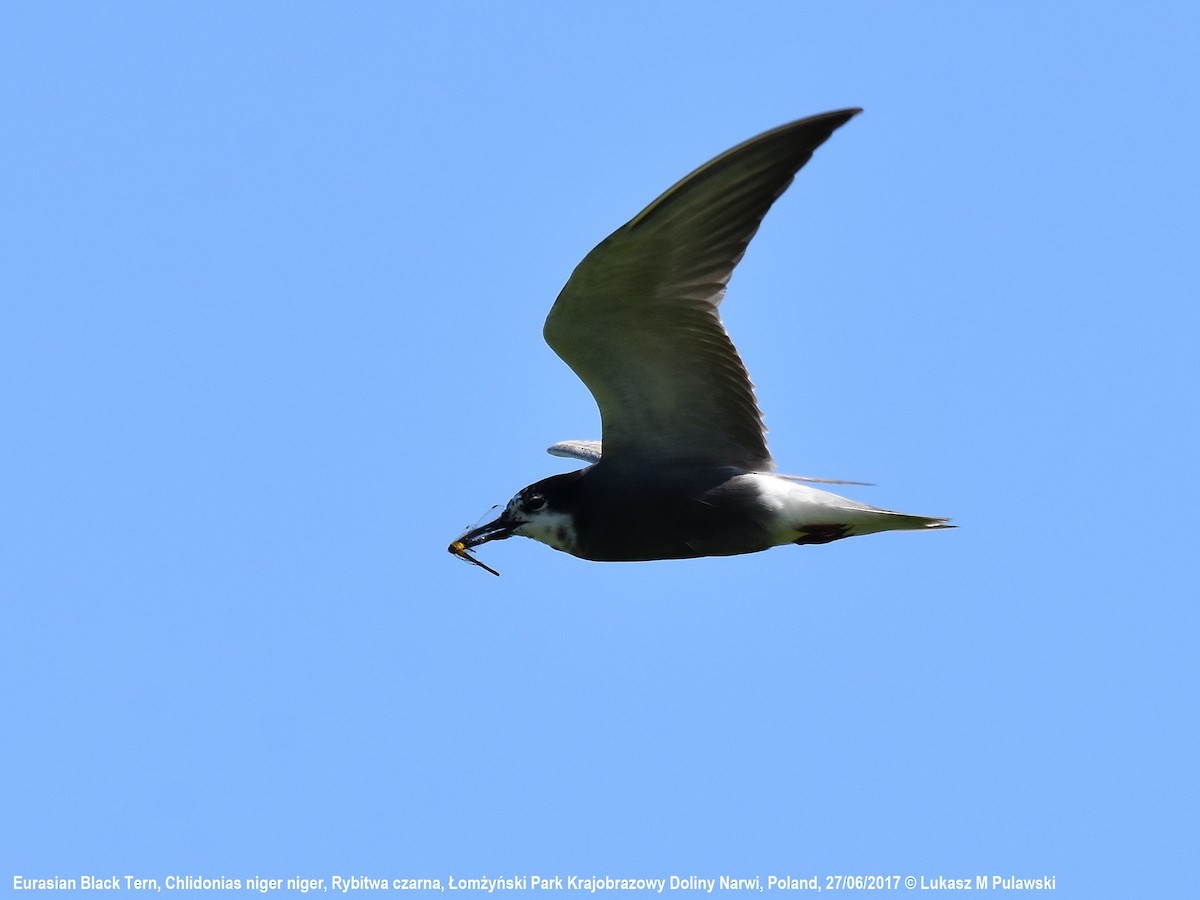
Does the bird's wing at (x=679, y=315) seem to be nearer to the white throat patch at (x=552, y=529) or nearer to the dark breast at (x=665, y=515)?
the dark breast at (x=665, y=515)

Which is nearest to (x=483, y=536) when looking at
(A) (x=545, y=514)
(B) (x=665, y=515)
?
(A) (x=545, y=514)

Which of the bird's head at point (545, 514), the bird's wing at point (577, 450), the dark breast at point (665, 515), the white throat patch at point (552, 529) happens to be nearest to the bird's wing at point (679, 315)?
the dark breast at point (665, 515)

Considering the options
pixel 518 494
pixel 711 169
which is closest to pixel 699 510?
pixel 518 494

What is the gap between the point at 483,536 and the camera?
9539 mm

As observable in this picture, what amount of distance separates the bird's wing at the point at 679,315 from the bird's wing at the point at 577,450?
4.39 feet

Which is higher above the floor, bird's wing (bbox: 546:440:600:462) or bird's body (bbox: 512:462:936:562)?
bird's wing (bbox: 546:440:600:462)

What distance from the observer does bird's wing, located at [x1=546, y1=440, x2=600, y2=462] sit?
1051 centimetres

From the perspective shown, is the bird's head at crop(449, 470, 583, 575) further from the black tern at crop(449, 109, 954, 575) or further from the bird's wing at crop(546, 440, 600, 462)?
the bird's wing at crop(546, 440, 600, 462)

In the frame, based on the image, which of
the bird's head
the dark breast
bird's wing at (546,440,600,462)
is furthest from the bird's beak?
bird's wing at (546,440,600,462)

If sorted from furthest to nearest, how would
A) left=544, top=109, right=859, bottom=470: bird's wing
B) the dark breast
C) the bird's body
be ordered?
1. the dark breast
2. the bird's body
3. left=544, top=109, right=859, bottom=470: bird's wing

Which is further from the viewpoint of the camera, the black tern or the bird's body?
the bird's body

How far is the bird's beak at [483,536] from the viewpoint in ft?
30.8

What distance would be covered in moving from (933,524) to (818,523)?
631mm

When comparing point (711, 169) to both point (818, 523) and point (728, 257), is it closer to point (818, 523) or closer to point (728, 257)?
point (728, 257)
